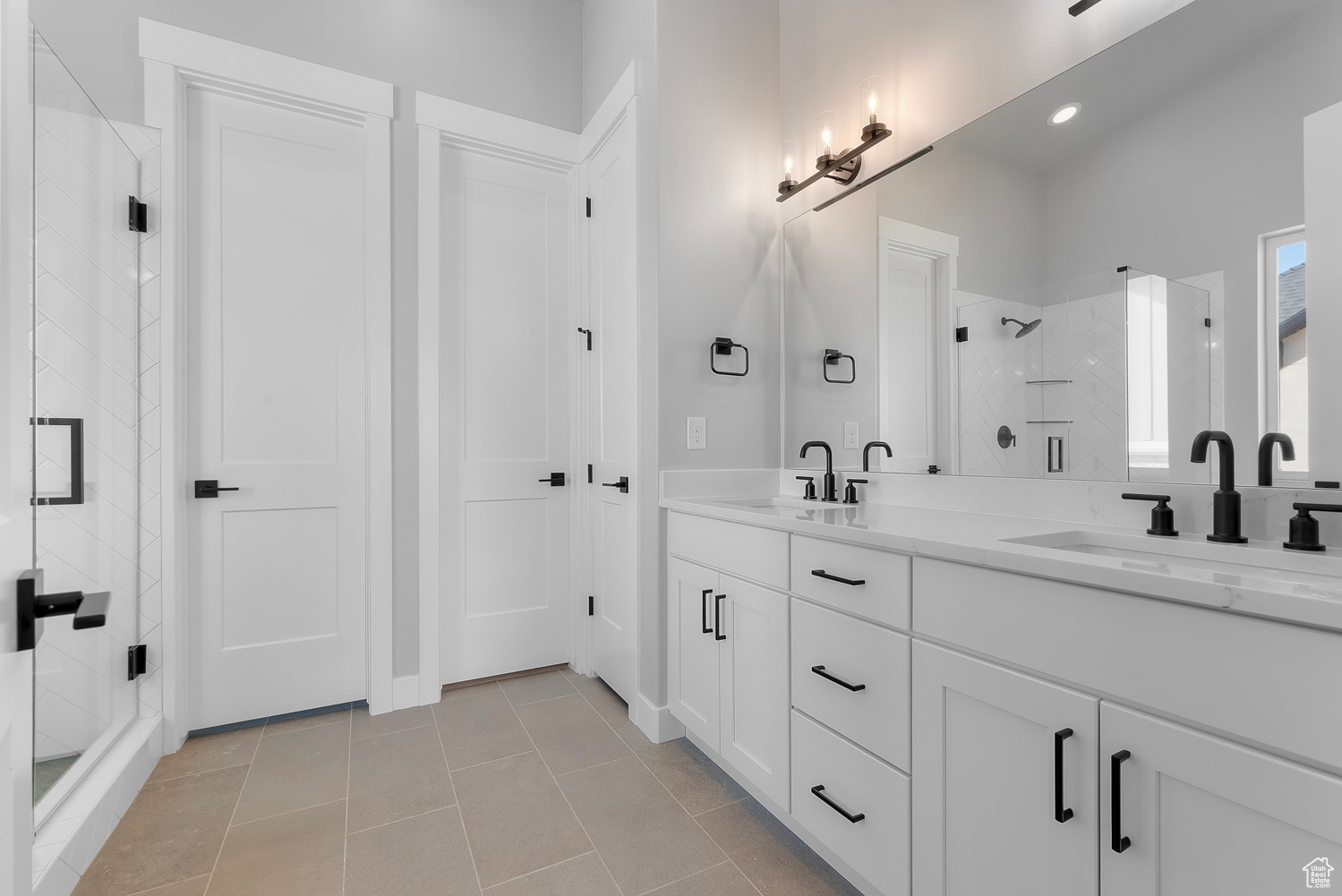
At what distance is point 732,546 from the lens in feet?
5.68

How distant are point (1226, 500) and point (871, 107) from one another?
1.49m

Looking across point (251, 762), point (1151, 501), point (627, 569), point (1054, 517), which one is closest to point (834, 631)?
point (1054, 517)

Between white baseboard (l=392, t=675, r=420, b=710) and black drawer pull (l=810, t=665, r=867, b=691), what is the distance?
5.67 ft

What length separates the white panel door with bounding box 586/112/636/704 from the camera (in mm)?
2240

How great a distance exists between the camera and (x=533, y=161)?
269cm

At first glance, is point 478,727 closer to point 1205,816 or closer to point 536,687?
point 536,687

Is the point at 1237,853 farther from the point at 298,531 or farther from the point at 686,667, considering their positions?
the point at 298,531

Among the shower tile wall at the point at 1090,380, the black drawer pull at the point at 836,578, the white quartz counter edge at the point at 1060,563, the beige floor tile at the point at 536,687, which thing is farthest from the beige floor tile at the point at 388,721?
the shower tile wall at the point at 1090,380

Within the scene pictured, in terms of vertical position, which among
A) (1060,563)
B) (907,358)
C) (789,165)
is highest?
(789,165)

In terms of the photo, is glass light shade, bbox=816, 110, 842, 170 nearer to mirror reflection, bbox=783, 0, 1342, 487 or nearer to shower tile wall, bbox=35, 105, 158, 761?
mirror reflection, bbox=783, 0, 1342, 487

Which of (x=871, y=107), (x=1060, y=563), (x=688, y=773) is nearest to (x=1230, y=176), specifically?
(x=1060, y=563)

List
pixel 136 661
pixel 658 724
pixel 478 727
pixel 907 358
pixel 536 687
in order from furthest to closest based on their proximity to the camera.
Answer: pixel 536 687 < pixel 478 727 < pixel 658 724 < pixel 136 661 < pixel 907 358

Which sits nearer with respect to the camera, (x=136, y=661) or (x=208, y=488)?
(x=136, y=661)

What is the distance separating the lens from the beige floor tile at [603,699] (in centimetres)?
224
